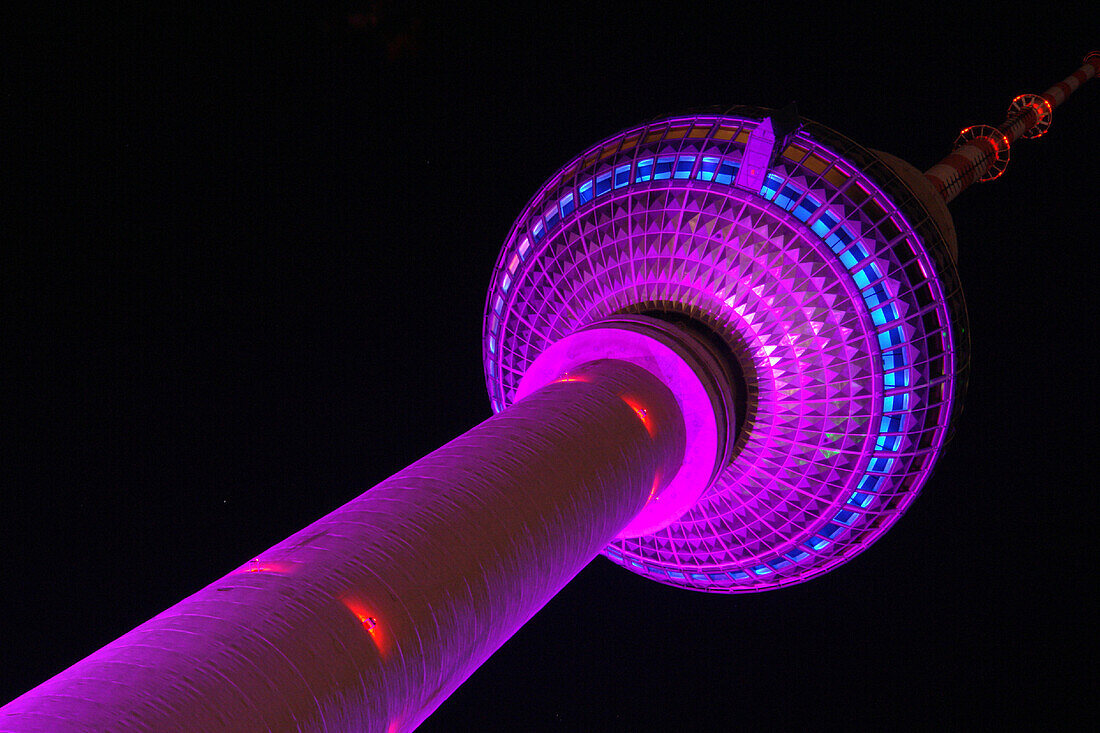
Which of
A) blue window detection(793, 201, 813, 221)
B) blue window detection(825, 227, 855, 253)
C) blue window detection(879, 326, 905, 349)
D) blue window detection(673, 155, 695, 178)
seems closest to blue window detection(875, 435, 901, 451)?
blue window detection(879, 326, 905, 349)

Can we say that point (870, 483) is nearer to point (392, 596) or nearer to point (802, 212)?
point (802, 212)

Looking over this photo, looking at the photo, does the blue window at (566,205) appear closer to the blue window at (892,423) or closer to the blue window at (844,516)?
the blue window at (892,423)

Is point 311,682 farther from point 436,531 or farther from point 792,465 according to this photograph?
point 792,465

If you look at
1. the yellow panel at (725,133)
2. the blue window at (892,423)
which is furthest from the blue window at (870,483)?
the yellow panel at (725,133)

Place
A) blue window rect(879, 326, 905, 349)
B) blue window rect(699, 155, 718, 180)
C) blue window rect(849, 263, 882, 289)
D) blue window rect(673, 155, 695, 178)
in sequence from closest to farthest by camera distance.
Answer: blue window rect(849, 263, 882, 289), blue window rect(879, 326, 905, 349), blue window rect(699, 155, 718, 180), blue window rect(673, 155, 695, 178)

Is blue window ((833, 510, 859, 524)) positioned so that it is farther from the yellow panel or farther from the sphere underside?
the yellow panel

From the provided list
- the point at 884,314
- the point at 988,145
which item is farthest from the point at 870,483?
the point at 988,145

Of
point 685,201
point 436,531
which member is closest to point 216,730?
point 436,531
